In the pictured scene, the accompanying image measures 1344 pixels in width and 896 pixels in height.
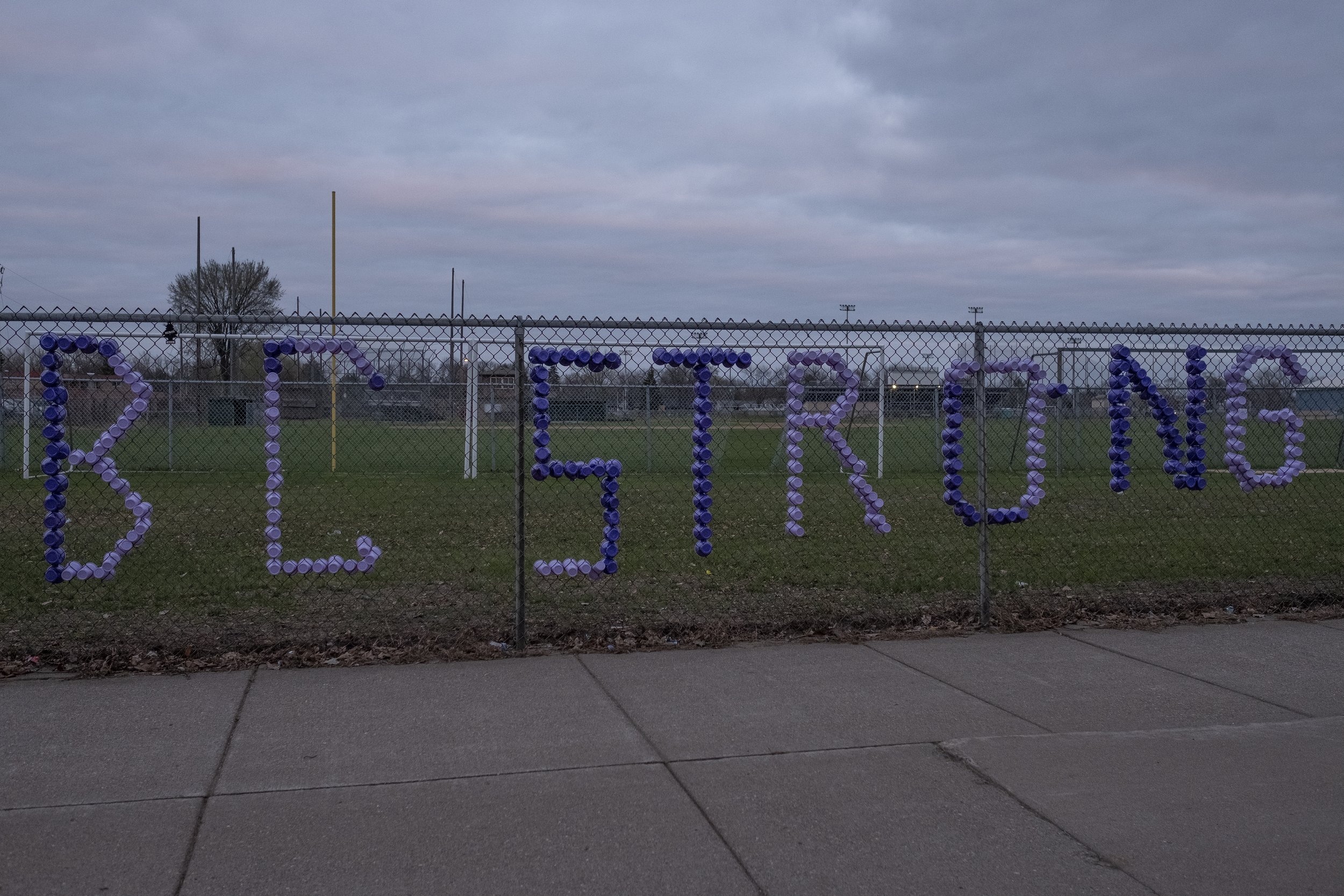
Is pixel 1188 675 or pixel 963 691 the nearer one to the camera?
pixel 963 691

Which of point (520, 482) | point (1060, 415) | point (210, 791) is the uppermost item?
point (1060, 415)

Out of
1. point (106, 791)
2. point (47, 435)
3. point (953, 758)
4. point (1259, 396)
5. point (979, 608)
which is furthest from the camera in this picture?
point (1259, 396)

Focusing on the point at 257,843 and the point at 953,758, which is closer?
the point at 257,843

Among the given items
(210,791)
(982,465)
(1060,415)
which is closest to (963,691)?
(982,465)

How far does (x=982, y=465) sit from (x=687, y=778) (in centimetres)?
330

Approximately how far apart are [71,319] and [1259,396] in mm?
8417

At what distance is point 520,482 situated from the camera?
5.95m

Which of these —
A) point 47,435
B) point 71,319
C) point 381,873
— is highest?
point 71,319

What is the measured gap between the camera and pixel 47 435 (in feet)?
18.7

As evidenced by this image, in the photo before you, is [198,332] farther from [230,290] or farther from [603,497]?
[230,290]

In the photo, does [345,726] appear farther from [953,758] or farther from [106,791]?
[953,758]

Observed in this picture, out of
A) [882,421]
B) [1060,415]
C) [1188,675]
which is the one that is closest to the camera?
[1188,675]

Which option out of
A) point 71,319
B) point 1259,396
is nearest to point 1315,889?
point 71,319

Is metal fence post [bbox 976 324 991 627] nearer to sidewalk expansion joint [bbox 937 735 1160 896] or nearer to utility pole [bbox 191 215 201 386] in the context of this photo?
sidewalk expansion joint [bbox 937 735 1160 896]
